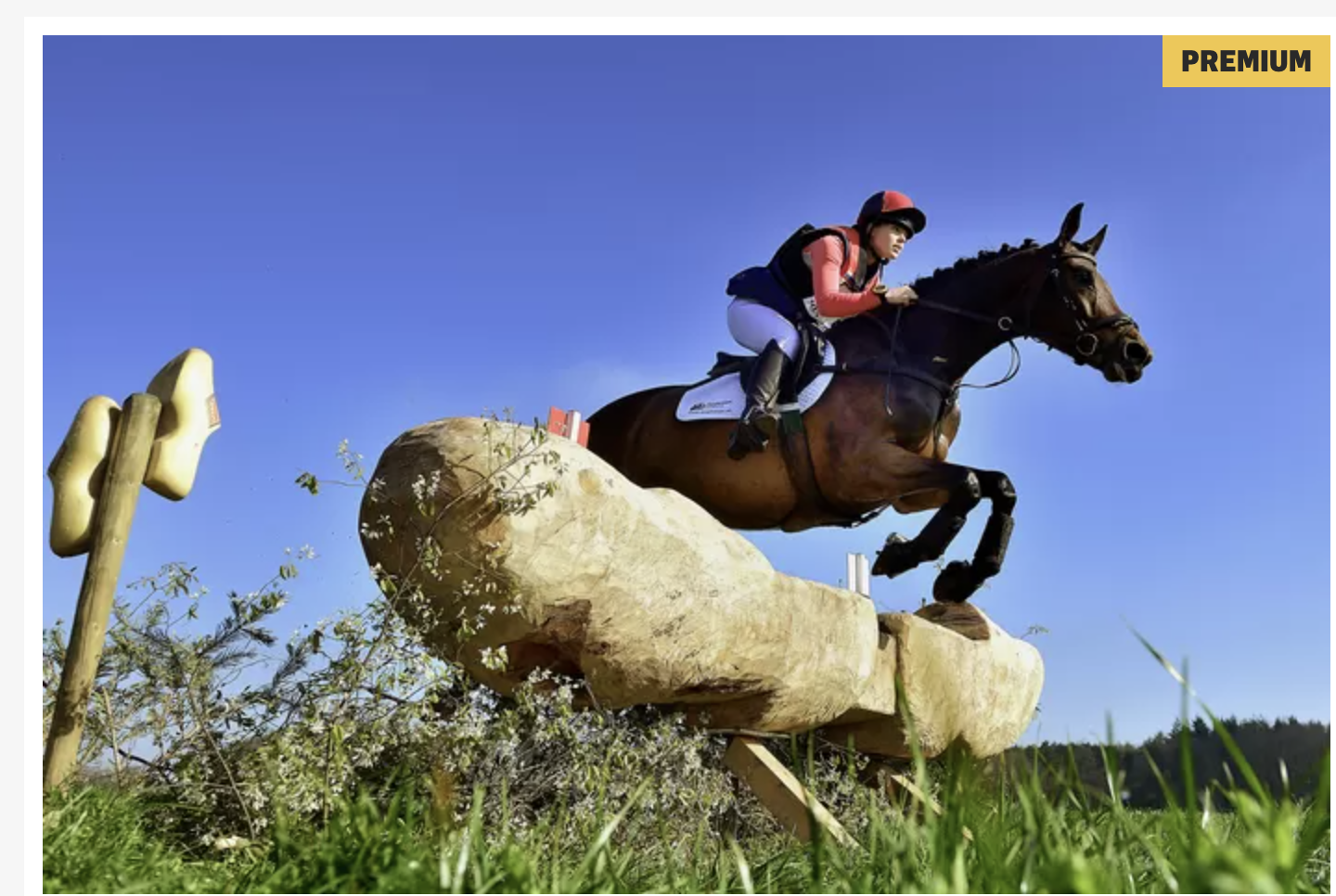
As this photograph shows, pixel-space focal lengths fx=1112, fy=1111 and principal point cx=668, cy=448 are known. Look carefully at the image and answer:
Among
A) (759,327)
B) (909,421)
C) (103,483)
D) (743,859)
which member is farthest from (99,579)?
(909,421)

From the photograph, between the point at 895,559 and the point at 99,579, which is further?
the point at 895,559

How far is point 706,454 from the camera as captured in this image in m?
6.22

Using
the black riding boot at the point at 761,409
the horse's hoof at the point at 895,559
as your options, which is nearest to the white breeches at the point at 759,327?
the black riding boot at the point at 761,409

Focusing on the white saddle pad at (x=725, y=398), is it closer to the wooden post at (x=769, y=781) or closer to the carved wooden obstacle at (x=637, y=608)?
the carved wooden obstacle at (x=637, y=608)

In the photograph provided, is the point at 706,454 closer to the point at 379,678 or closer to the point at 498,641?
the point at 498,641

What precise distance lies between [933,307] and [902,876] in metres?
4.52

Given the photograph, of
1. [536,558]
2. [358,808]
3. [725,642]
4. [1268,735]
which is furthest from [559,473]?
[1268,735]

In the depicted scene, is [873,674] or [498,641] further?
[873,674]

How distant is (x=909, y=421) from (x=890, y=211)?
47.5 inches

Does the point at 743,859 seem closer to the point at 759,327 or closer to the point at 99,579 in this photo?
the point at 99,579

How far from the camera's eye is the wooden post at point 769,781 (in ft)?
17.7

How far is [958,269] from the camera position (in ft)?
21.6

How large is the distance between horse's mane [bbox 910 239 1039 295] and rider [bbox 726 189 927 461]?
295 mm

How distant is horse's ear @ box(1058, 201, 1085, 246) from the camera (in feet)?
20.7
